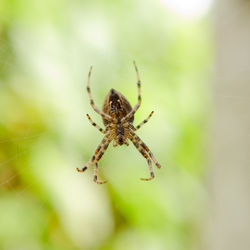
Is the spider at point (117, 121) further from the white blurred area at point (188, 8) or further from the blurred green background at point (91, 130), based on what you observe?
the white blurred area at point (188, 8)

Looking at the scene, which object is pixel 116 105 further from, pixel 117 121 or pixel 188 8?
pixel 188 8

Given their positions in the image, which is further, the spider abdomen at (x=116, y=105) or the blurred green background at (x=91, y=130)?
the blurred green background at (x=91, y=130)

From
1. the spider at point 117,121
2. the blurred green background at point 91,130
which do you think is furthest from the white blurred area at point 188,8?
the spider at point 117,121

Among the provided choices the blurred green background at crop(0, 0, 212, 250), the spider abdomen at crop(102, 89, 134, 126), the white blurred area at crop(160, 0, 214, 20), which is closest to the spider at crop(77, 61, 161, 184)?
the spider abdomen at crop(102, 89, 134, 126)

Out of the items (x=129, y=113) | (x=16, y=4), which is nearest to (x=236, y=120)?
(x=129, y=113)

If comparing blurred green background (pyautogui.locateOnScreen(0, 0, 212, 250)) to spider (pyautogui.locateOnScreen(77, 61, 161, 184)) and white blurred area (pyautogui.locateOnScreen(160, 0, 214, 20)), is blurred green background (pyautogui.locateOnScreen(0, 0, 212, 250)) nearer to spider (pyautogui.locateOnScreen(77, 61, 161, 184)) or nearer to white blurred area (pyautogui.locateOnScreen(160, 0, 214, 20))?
white blurred area (pyautogui.locateOnScreen(160, 0, 214, 20))

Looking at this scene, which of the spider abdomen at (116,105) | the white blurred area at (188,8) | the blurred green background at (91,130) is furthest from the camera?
the white blurred area at (188,8)

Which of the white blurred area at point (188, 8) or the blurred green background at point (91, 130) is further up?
the white blurred area at point (188, 8)

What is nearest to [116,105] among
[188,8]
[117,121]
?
[117,121]
